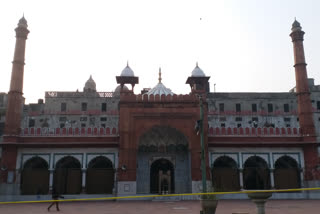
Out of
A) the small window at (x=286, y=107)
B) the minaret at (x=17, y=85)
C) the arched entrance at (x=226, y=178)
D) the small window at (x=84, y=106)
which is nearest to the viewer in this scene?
the arched entrance at (x=226, y=178)

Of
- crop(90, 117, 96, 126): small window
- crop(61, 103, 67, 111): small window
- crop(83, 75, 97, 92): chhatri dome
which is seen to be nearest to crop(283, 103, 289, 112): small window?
crop(90, 117, 96, 126): small window

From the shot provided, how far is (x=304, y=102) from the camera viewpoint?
26.5m

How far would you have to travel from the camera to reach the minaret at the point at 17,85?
25166 millimetres

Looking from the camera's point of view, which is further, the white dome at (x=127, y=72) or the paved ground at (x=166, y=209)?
the white dome at (x=127, y=72)

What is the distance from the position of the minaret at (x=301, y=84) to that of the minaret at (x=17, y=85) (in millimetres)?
22524

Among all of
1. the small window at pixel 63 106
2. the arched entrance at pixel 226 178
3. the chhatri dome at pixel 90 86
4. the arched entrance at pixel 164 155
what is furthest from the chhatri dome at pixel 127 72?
the chhatri dome at pixel 90 86

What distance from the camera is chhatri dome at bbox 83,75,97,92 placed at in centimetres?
5613

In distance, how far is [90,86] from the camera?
57.0 m

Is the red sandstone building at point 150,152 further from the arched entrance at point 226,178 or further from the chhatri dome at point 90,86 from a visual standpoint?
the chhatri dome at point 90,86

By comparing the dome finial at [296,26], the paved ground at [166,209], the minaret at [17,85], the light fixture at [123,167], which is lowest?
the paved ground at [166,209]

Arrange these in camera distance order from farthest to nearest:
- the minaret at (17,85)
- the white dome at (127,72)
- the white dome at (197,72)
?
the white dome at (197,72), the white dome at (127,72), the minaret at (17,85)

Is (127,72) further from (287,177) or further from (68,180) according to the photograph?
(287,177)

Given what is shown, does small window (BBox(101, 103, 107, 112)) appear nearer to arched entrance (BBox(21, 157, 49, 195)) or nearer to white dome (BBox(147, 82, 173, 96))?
white dome (BBox(147, 82, 173, 96))

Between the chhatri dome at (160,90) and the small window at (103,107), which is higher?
the small window at (103,107)
